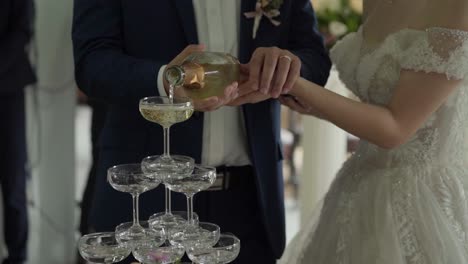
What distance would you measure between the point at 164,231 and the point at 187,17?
68 centimetres

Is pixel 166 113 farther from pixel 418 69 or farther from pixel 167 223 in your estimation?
pixel 418 69

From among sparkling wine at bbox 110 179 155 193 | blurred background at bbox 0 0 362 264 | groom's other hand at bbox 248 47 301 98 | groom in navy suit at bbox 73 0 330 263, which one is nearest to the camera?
sparkling wine at bbox 110 179 155 193

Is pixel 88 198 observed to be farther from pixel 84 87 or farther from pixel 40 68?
pixel 84 87

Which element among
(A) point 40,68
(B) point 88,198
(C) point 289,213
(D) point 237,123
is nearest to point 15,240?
(B) point 88,198

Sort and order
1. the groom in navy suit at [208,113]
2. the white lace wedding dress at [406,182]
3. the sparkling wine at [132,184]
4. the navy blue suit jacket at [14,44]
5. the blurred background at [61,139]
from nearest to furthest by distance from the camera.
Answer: the sparkling wine at [132,184] → the white lace wedding dress at [406,182] → the groom in navy suit at [208,113] → the navy blue suit jacket at [14,44] → the blurred background at [61,139]

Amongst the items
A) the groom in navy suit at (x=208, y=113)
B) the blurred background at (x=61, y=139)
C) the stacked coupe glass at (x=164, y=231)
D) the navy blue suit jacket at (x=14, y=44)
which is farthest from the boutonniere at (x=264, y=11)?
the navy blue suit jacket at (x=14, y=44)

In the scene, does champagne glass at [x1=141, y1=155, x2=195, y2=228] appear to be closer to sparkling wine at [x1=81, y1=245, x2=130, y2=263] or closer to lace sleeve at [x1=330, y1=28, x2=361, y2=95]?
sparkling wine at [x1=81, y1=245, x2=130, y2=263]

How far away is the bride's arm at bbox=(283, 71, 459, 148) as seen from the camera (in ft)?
4.86

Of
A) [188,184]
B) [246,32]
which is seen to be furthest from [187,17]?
[188,184]

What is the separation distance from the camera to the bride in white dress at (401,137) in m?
1.48

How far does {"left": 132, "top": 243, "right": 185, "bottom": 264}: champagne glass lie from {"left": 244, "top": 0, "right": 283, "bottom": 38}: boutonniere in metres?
0.76

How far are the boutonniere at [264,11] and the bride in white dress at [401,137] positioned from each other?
0.21m

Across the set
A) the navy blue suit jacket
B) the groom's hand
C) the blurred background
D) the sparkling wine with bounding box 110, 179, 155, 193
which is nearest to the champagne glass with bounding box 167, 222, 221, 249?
the sparkling wine with bounding box 110, 179, 155, 193

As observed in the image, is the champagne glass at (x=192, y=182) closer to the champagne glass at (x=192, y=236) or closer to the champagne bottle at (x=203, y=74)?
the champagne glass at (x=192, y=236)
